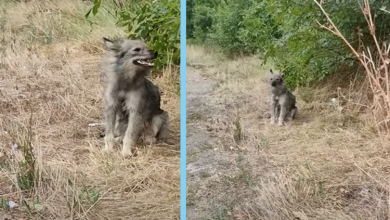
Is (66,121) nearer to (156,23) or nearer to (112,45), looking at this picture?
(112,45)

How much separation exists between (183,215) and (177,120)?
0.39 metres

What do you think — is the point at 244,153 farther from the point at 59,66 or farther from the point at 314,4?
the point at 59,66

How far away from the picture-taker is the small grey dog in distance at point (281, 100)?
2391 mm

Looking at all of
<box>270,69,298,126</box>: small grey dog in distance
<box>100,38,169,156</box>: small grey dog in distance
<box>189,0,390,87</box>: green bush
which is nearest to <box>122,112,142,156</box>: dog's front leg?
<box>100,38,169,156</box>: small grey dog in distance

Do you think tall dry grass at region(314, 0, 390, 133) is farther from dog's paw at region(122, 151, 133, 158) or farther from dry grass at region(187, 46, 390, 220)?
dog's paw at region(122, 151, 133, 158)

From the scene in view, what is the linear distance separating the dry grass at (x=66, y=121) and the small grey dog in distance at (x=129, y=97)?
45 millimetres

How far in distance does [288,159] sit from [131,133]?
0.65 meters

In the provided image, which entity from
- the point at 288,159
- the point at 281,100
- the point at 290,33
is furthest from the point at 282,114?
the point at 290,33

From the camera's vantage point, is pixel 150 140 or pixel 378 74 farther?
pixel 150 140

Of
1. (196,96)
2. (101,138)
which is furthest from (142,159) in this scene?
(196,96)

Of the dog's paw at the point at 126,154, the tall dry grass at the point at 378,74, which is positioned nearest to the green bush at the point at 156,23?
the dog's paw at the point at 126,154

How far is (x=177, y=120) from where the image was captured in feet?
8.08

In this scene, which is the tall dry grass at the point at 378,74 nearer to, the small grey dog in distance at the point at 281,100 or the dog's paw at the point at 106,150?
the small grey dog in distance at the point at 281,100

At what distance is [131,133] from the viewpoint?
7.87 feet
